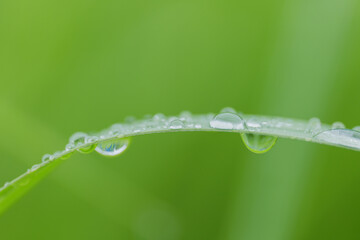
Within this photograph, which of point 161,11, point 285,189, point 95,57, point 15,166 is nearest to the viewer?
point 285,189

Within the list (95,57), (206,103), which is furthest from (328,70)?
(95,57)

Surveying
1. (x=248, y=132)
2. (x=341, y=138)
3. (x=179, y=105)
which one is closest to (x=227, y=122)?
(x=248, y=132)

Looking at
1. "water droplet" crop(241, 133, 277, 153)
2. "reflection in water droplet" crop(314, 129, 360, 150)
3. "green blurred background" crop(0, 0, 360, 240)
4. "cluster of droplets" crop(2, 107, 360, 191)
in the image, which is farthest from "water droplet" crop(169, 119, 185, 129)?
"green blurred background" crop(0, 0, 360, 240)

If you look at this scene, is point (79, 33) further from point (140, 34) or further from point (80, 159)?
point (80, 159)

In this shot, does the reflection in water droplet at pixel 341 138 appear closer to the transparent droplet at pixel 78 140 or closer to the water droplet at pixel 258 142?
the water droplet at pixel 258 142

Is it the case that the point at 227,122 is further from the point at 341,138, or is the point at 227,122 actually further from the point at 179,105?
the point at 179,105

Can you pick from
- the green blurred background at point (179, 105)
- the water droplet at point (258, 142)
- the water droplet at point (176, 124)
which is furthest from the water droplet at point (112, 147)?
the green blurred background at point (179, 105)

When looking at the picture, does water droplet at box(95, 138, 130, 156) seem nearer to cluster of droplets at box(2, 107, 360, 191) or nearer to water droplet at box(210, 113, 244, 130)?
cluster of droplets at box(2, 107, 360, 191)
